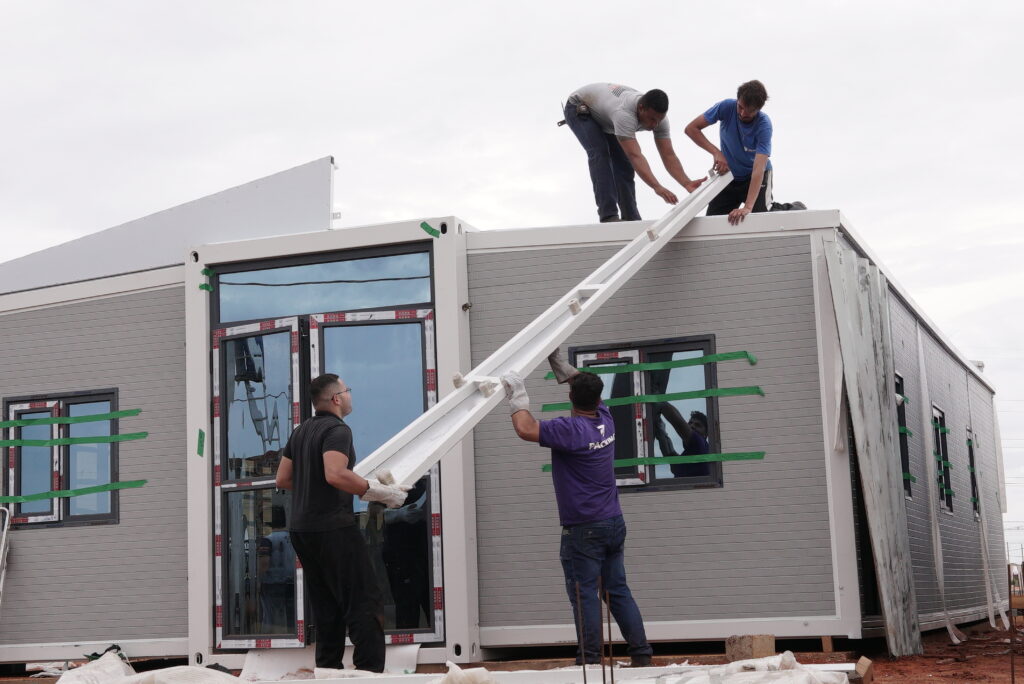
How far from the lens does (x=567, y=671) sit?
5.10 m

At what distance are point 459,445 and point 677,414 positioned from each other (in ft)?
4.38

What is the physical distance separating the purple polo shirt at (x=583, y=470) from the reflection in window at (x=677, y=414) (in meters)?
1.38

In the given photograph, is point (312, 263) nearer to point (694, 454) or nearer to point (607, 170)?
point (607, 170)

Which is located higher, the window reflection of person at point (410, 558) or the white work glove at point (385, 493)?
the white work glove at point (385, 493)

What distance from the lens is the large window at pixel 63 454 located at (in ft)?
27.9

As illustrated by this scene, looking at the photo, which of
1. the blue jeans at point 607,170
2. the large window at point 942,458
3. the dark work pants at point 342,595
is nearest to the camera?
the dark work pants at point 342,595

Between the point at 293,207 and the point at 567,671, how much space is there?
14.8 feet

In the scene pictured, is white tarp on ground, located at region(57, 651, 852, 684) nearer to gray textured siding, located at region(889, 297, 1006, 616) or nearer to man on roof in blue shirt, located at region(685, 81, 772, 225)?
man on roof in blue shirt, located at region(685, 81, 772, 225)

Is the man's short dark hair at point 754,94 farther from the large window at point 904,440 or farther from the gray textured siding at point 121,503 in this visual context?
the gray textured siding at point 121,503

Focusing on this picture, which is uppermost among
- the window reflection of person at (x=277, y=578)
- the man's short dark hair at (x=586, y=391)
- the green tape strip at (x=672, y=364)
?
the green tape strip at (x=672, y=364)

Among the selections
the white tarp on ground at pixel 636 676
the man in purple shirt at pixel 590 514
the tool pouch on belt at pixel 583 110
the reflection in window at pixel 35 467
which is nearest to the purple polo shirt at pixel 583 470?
the man in purple shirt at pixel 590 514

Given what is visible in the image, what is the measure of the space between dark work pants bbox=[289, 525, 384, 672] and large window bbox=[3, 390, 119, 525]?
263 centimetres

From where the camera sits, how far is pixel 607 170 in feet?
27.5

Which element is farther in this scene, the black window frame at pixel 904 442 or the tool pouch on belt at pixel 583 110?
the black window frame at pixel 904 442
